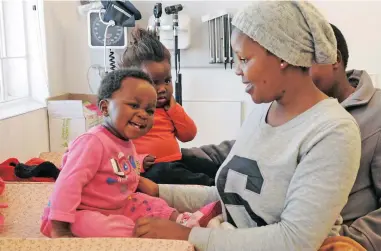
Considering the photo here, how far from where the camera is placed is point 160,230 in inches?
40.5

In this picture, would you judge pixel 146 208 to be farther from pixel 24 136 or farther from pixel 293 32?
pixel 24 136

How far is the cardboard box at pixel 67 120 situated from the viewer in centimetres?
272

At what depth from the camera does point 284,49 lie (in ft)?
3.07

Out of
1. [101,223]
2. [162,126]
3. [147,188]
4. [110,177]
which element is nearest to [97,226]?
[101,223]

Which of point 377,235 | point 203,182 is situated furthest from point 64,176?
point 377,235

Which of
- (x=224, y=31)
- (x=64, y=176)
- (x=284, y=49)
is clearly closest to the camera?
(x=284, y=49)

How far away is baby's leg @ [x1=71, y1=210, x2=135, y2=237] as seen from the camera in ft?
3.51

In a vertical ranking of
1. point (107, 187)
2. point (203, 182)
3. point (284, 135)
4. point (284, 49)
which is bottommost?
point (203, 182)

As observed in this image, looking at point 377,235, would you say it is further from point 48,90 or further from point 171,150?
point 48,90

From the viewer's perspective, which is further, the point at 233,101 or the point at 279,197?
the point at 233,101

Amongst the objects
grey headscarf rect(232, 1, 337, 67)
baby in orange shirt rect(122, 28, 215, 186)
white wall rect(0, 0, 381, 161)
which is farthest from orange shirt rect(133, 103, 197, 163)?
white wall rect(0, 0, 381, 161)

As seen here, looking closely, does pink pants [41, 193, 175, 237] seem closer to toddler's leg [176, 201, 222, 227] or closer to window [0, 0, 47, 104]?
toddler's leg [176, 201, 222, 227]

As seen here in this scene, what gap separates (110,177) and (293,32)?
0.57 metres

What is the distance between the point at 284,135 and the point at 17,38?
7.54 feet
